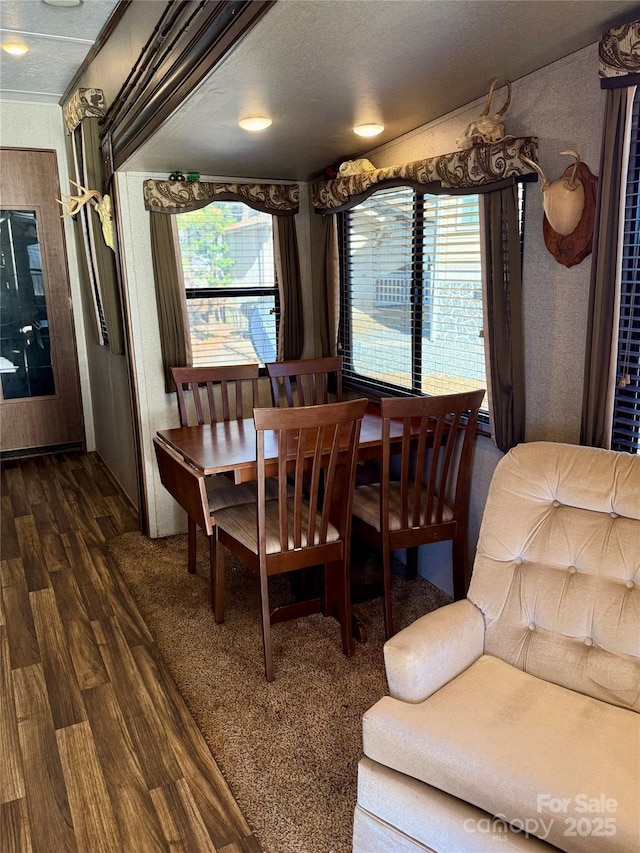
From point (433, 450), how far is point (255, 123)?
4.82 ft

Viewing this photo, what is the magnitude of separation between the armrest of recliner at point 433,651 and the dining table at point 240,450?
2.90 ft

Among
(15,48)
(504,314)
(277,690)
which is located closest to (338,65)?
(504,314)

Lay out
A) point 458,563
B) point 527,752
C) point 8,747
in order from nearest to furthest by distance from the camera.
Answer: point 527,752
point 8,747
point 458,563

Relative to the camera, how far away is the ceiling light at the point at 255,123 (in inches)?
95.6

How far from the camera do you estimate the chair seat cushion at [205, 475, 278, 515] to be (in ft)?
9.35

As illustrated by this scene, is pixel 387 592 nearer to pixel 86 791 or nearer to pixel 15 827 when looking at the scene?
pixel 86 791

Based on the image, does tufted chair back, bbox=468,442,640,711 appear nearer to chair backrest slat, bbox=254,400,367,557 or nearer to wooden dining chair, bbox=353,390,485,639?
wooden dining chair, bbox=353,390,485,639

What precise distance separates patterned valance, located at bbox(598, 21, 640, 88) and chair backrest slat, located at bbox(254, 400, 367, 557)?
4.02 ft

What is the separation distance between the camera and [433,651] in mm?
1647

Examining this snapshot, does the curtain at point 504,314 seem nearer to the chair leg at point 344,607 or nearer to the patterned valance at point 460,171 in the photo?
the patterned valance at point 460,171

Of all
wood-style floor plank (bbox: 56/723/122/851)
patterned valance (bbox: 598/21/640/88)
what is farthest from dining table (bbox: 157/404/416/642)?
patterned valance (bbox: 598/21/640/88)

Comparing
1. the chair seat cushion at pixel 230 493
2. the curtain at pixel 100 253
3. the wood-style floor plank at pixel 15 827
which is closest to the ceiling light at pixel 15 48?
the curtain at pixel 100 253

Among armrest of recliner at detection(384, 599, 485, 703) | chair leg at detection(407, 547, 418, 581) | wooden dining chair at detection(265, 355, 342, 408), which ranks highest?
wooden dining chair at detection(265, 355, 342, 408)

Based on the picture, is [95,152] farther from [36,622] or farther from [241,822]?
[241,822]
